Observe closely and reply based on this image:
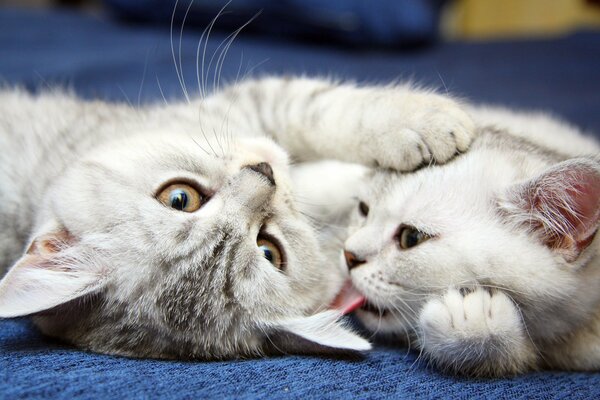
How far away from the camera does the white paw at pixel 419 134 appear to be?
110 centimetres

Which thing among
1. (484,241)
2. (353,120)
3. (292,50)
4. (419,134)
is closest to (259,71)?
(292,50)

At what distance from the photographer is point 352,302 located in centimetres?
110

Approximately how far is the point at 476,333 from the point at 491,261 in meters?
0.13

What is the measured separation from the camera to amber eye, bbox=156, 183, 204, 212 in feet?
3.26

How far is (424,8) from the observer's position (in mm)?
2891

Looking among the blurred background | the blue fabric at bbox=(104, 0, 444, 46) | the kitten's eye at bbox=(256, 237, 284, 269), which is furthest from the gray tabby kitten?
the blue fabric at bbox=(104, 0, 444, 46)

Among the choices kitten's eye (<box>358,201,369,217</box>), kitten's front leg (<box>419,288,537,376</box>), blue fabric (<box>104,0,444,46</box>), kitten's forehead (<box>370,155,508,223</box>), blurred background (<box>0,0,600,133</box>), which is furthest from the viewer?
blue fabric (<box>104,0,444,46</box>)

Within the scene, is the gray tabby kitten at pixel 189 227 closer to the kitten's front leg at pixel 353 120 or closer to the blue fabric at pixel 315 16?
the kitten's front leg at pixel 353 120

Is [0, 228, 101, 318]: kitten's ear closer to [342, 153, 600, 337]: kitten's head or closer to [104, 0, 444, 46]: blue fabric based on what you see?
[342, 153, 600, 337]: kitten's head

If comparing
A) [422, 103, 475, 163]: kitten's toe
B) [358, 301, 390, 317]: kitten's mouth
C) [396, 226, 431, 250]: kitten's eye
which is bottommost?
[358, 301, 390, 317]: kitten's mouth

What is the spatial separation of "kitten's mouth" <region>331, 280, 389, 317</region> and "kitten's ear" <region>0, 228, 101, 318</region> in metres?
0.47

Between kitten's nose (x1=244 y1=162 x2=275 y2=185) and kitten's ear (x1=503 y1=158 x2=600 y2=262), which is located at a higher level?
kitten's nose (x1=244 y1=162 x2=275 y2=185)

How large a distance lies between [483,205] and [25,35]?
7.41ft

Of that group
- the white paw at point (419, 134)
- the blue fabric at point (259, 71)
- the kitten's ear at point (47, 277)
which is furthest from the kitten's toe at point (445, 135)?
the kitten's ear at point (47, 277)
